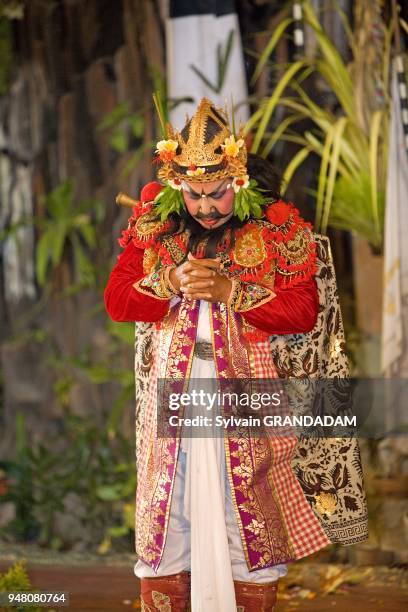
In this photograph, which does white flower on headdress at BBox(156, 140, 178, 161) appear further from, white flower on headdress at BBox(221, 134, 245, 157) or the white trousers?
the white trousers

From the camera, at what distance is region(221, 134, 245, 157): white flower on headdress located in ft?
8.71

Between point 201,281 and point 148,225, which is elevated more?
point 148,225

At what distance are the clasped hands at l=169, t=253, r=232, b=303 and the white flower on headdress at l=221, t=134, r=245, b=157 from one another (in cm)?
30

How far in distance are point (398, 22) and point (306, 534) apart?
2.33 metres

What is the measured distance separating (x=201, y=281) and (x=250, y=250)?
226 mm

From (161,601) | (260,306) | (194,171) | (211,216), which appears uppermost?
(194,171)

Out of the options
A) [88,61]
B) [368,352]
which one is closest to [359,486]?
[368,352]

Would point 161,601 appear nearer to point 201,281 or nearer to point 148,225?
point 201,281

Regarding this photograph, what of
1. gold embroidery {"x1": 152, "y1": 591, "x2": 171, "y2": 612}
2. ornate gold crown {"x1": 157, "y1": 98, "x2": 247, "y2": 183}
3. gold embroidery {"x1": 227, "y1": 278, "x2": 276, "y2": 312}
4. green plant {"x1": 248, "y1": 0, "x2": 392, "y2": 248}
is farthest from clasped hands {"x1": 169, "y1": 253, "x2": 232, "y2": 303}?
green plant {"x1": 248, "y1": 0, "x2": 392, "y2": 248}

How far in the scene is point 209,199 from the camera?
269 cm

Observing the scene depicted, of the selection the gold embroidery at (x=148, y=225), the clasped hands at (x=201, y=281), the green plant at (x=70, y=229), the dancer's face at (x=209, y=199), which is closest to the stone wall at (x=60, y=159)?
the green plant at (x=70, y=229)

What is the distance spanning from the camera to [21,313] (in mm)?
4992

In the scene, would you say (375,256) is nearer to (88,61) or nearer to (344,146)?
(344,146)

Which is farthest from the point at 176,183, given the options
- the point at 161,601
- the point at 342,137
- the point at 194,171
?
the point at 342,137
